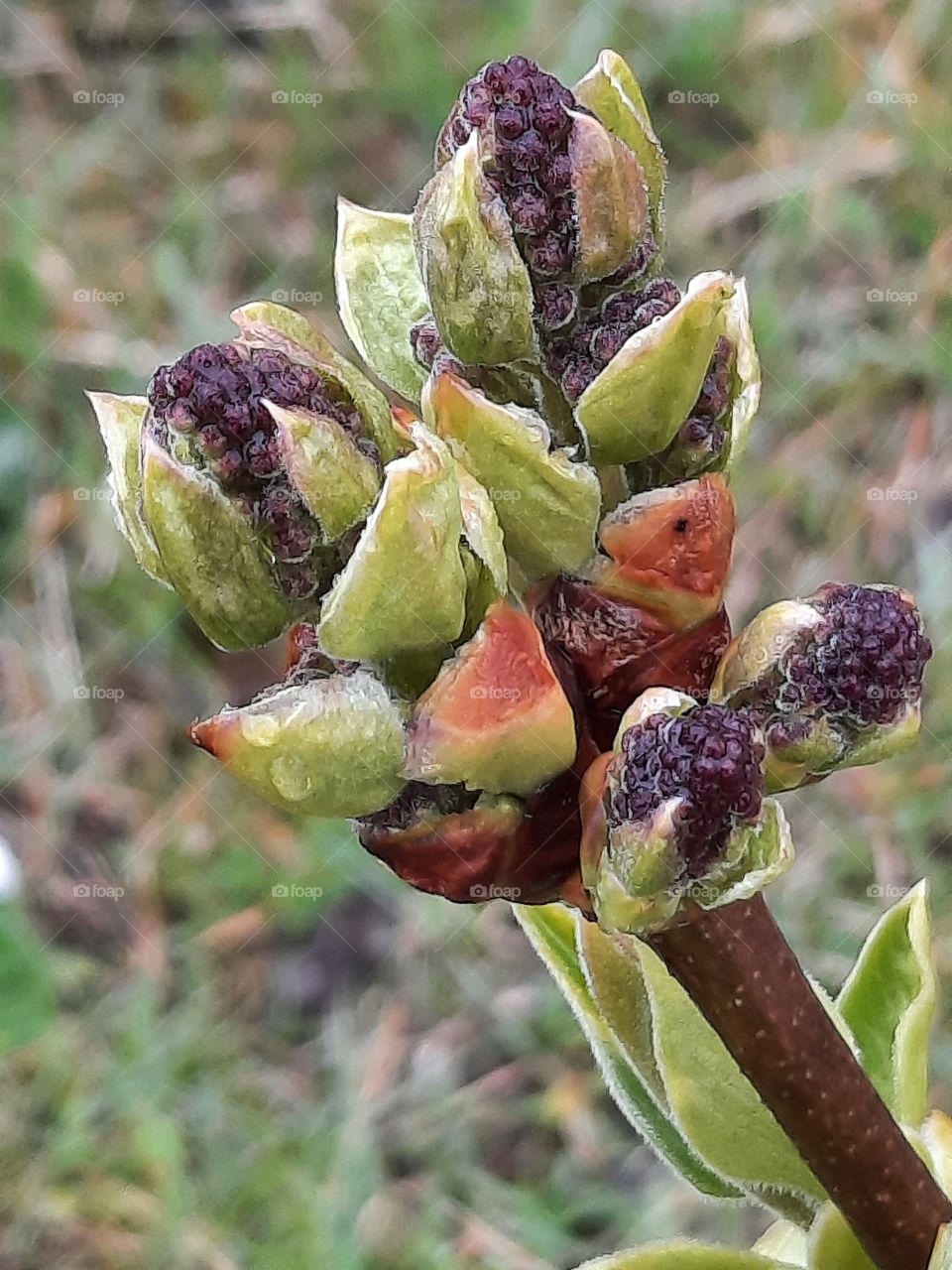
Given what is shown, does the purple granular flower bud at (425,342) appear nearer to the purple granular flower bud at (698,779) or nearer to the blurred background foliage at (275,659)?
the purple granular flower bud at (698,779)

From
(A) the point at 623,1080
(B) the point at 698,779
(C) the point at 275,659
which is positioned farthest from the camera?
(C) the point at 275,659

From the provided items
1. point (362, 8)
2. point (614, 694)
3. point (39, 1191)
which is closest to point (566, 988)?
point (614, 694)

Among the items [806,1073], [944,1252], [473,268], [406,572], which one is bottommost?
[944,1252]

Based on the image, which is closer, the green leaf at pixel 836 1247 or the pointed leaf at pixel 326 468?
the pointed leaf at pixel 326 468

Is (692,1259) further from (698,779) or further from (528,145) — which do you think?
(528,145)

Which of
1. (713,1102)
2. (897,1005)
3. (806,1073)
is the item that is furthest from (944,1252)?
(897,1005)

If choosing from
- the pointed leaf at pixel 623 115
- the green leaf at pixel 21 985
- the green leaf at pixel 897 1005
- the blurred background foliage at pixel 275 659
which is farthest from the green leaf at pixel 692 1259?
the green leaf at pixel 21 985

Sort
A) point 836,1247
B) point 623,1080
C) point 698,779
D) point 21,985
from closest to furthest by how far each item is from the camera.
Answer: point 698,779, point 836,1247, point 623,1080, point 21,985
